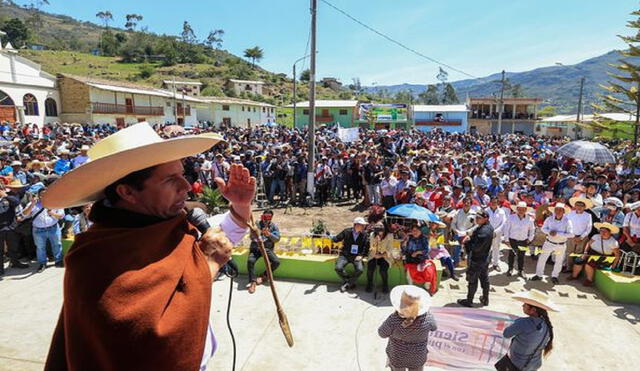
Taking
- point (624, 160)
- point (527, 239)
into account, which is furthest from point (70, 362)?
point (624, 160)

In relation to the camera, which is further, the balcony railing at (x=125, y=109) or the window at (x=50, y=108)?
the balcony railing at (x=125, y=109)

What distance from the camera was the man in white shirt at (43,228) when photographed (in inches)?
278

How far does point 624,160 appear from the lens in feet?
43.0

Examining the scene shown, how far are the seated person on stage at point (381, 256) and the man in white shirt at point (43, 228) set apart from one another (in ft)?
20.3

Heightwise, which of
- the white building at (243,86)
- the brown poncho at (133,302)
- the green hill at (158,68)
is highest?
the green hill at (158,68)

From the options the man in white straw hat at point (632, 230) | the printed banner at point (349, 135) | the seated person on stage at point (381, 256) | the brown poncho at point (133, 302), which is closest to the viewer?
the brown poncho at point (133, 302)

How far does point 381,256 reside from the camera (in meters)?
6.39

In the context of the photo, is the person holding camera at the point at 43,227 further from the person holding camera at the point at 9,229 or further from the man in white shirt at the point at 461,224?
the man in white shirt at the point at 461,224

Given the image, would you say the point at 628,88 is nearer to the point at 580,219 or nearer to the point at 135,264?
the point at 580,219

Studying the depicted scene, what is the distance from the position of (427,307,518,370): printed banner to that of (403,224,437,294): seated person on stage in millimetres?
1284

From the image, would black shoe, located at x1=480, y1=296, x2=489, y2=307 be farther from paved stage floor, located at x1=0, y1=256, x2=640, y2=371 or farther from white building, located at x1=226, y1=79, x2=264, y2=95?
white building, located at x1=226, y1=79, x2=264, y2=95

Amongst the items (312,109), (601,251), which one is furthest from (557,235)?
(312,109)

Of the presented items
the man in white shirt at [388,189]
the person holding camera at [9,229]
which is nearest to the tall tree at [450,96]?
the man in white shirt at [388,189]

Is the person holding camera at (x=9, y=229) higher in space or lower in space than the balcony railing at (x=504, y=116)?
lower
